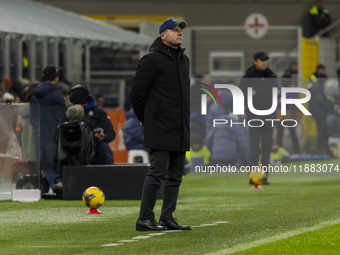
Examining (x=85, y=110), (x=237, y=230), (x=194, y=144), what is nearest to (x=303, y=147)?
(x=194, y=144)

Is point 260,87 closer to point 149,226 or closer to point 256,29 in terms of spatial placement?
point 149,226

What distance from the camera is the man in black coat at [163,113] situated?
10680mm

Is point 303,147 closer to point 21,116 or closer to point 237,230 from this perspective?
point 21,116

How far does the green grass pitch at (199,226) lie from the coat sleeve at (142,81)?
125cm

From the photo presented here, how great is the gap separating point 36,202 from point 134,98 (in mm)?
4688

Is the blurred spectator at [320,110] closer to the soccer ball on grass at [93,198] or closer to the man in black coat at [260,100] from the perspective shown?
the man in black coat at [260,100]

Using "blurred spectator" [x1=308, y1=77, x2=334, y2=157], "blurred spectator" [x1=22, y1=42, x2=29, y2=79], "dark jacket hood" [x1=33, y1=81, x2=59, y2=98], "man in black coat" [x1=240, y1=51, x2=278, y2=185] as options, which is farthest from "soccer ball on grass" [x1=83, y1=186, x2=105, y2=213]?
"blurred spectator" [x1=22, y1=42, x2=29, y2=79]

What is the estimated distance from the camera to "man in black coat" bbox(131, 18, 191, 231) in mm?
10680

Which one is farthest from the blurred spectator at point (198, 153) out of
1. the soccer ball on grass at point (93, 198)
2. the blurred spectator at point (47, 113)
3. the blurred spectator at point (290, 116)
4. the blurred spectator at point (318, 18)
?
the blurred spectator at point (318, 18)

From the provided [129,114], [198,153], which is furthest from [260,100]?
[129,114]

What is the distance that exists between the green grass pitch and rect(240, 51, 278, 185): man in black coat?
1.68 meters

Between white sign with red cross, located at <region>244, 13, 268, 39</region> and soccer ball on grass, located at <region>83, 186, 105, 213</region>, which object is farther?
white sign with red cross, located at <region>244, 13, 268, 39</region>

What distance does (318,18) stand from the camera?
3189 centimetres

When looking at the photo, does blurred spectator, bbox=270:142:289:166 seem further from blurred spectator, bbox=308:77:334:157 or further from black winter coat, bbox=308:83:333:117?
black winter coat, bbox=308:83:333:117
